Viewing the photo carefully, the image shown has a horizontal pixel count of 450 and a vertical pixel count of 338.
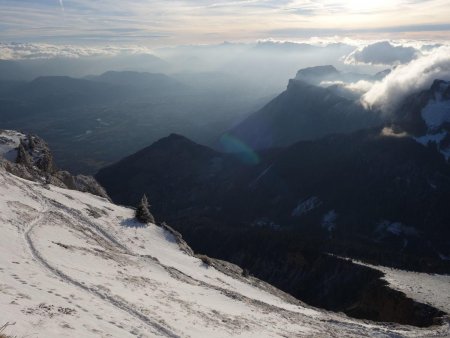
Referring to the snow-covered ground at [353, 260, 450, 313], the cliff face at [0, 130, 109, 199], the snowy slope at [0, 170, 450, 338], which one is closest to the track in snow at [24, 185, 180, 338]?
the snowy slope at [0, 170, 450, 338]

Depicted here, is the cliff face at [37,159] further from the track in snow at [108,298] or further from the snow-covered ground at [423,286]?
the snow-covered ground at [423,286]

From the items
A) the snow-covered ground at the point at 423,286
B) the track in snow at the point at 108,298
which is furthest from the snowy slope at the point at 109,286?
the snow-covered ground at the point at 423,286

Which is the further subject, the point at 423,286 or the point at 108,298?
the point at 423,286

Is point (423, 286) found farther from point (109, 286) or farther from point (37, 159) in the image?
point (37, 159)

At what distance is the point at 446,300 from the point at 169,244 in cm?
3600

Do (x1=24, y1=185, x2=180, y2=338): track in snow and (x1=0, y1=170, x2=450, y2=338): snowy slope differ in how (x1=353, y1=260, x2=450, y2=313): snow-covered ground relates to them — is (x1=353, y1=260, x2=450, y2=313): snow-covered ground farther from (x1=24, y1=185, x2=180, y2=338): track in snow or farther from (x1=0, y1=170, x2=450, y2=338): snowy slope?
(x1=24, y1=185, x2=180, y2=338): track in snow

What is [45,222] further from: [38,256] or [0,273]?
[0,273]

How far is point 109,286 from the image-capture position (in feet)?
99.5

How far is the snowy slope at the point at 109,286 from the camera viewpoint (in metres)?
22.8

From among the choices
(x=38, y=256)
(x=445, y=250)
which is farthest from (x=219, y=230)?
(x=38, y=256)

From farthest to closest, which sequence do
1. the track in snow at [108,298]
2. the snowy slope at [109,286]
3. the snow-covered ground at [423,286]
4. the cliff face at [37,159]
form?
the cliff face at [37,159] → the snow-covered ground at [423,286] → the track in snow at [108,298] → the snowy slope at [109,286]

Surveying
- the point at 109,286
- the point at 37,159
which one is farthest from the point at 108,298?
the point at 37,159

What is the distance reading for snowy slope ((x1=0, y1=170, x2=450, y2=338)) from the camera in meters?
22.8

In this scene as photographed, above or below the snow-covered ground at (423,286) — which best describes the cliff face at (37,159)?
above
